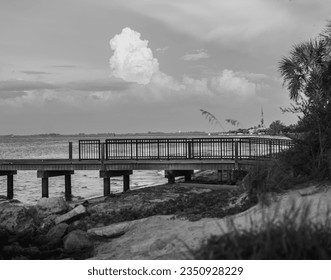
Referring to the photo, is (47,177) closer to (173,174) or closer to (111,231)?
(173,174)

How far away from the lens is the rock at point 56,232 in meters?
10.6

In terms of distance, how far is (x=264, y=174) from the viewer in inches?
432

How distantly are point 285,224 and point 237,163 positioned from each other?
1575cm

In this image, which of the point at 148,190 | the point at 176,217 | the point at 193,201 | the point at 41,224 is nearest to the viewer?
the point at 176,217

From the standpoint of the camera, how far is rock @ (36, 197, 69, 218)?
1406 centimetres

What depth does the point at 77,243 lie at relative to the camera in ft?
31.7

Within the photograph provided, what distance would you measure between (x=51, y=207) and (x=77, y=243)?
4979 millimetres

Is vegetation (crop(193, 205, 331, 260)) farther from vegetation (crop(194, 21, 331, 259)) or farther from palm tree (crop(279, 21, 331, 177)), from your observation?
palm tree (crop(279, 21, 331, 177))

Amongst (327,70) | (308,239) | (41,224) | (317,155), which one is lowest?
(41,224)

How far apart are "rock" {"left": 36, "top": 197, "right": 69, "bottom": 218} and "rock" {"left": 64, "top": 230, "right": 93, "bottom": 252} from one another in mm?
4302

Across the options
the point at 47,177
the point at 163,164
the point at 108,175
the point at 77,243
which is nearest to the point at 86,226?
the point at 77,243

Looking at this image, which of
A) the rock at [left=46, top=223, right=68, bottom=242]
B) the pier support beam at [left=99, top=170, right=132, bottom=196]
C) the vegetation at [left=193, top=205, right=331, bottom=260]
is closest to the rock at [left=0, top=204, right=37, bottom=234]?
the rock at [left=46, top=223, right=68, bottom=242]
